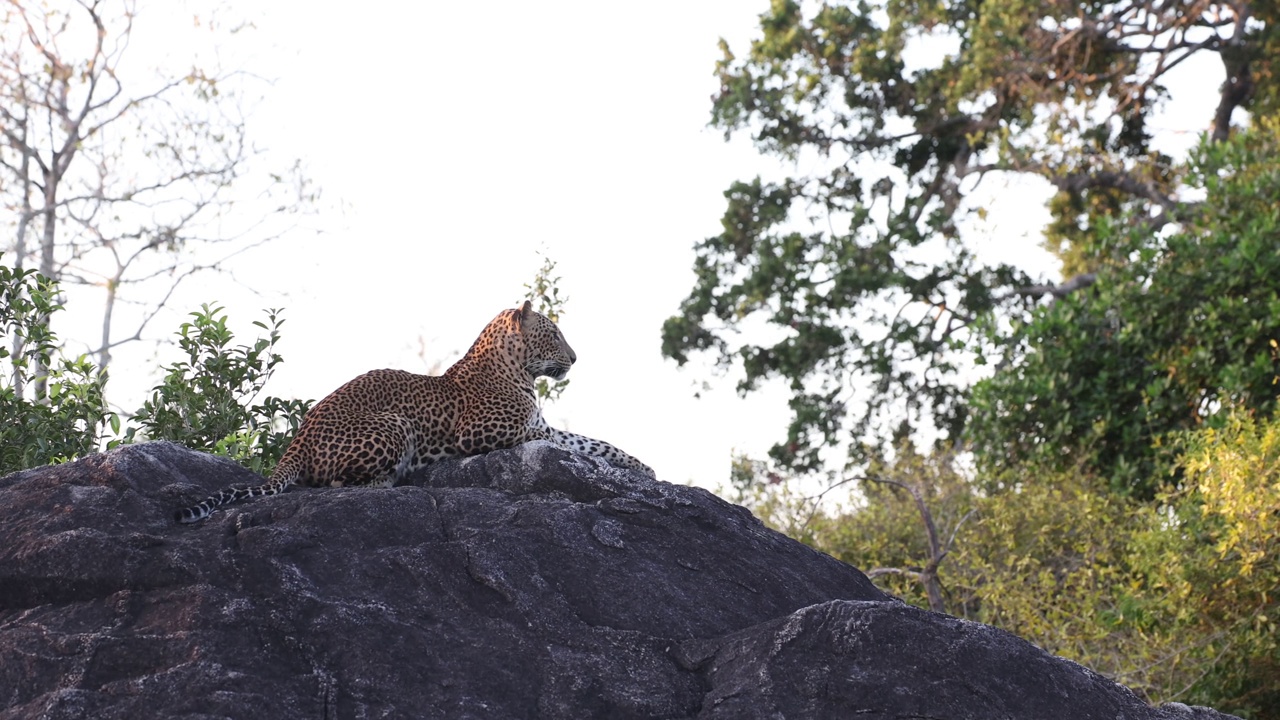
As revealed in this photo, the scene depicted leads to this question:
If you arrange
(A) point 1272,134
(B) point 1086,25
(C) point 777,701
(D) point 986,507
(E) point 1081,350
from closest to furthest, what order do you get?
(C) point 777,701 < (D) point 986,507 < (E) point 1081,350 < (A) point 1272,134 < (B) point 1086,25

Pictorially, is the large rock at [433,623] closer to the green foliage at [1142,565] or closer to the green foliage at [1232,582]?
the green foliage at [1142,565]

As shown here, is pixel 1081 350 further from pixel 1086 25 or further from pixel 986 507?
pixel 1086 25

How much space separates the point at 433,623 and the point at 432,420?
2816 millimetres

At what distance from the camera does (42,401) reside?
10.8 m

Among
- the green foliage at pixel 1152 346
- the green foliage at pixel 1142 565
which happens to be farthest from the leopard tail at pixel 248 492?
the green foliage at pixel 1152 346

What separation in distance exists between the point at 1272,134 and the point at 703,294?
31.0 feet

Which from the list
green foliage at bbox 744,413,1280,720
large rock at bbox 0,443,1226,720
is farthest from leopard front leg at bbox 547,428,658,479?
green foliage at bbox 744,413,1280,720

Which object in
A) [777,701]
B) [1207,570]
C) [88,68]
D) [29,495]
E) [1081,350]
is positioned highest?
[88,68]

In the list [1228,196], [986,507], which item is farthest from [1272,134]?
[986,507]

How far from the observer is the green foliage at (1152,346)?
1716 cm

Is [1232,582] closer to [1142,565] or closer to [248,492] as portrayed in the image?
[1142,565]

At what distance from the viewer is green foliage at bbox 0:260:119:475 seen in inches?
391

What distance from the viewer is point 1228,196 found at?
61.3ft

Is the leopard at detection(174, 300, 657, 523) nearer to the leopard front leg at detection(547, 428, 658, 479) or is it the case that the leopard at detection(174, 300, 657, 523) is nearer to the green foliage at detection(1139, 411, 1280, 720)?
the leopard front leg at detection(547, 428, 658, 479)
